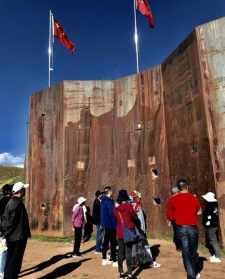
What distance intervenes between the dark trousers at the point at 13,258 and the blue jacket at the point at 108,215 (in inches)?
93.9

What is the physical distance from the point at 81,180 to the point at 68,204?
106 cm

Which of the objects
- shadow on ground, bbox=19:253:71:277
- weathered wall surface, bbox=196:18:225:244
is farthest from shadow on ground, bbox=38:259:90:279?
weathered wall surface, bbox=196:18:225:244

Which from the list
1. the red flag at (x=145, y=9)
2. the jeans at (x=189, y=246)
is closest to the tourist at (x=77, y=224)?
the jeans at (x=189, y=246)

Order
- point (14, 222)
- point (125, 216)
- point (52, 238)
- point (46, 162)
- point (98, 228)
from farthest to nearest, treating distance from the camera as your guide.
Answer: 1. point (46, 162)
2. point (52, 238)
3. point (98, 228)
4. point (125, 216)
5. point (14, 222)

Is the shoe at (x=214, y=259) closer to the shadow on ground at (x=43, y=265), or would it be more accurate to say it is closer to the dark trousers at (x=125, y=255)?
the dark trousers at (x=125, y=255)

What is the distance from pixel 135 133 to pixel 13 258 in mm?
7992

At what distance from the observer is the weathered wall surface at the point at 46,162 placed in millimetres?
13142

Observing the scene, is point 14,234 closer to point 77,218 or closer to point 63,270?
point 63,270

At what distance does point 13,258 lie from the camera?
17.7ft

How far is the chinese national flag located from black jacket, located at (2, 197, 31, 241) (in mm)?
12331

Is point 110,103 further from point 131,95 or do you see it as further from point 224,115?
point 224,115

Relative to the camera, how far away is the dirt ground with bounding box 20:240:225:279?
21.8ft

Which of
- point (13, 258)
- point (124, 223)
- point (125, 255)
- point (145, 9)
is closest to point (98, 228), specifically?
point (125, 255)

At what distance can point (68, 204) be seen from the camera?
1282 cm
